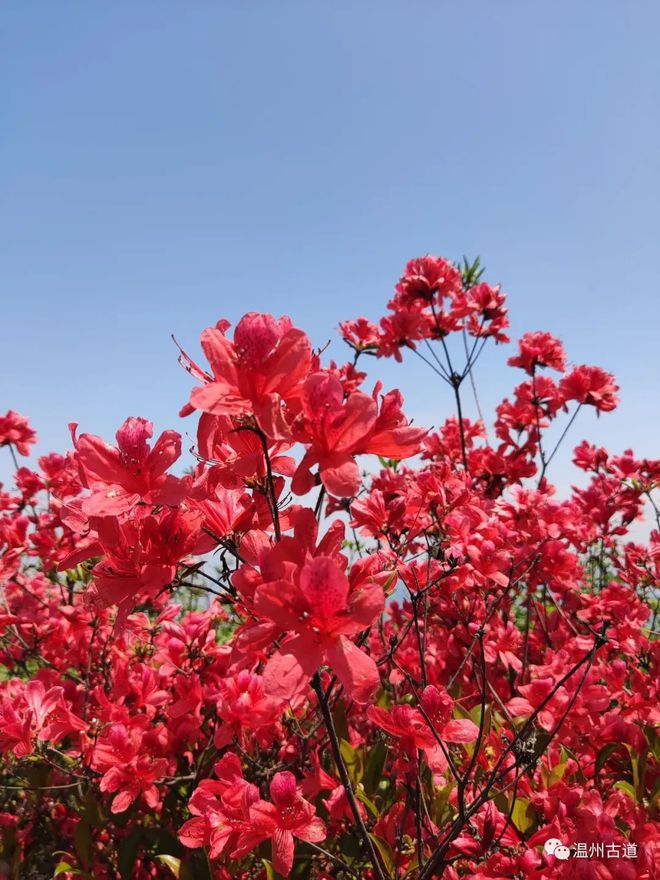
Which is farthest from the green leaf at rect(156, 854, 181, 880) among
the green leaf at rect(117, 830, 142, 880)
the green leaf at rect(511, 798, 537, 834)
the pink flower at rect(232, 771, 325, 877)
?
the green leaf at rect(511, 798, 537, 834)

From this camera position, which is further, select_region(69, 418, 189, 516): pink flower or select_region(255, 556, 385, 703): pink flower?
select_region(69, 418, 189, 516): pink flower

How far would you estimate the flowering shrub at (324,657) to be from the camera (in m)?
0.95

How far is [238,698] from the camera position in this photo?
156 centimetres

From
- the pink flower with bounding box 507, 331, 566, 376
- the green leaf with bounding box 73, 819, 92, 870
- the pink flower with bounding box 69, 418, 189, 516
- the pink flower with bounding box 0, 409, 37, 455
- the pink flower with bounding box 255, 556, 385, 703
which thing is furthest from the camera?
the pink flower with bounding box 0, 409, 37, 455

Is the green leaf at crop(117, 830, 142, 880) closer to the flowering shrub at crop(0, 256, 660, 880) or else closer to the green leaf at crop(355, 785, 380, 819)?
the flowering shrub at crop(0, 256, 660, 880)

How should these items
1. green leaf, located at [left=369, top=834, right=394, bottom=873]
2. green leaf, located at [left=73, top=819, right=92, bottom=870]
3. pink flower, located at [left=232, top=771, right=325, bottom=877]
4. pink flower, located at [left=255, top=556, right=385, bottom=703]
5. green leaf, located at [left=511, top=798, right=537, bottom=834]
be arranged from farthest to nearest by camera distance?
green leaf, located at [left=73, top=819, right=92, bottom=870] → green leaf, located at [left=511, top=798, right=537, bottom=834] → green leaf, located at [left=369, top=834, right=394, bottom=873] → pink flower, located at [left=232, top=771, right=325, bottom=877] → pink flower, located at [left=255, top=556, right=385, bottom=703]

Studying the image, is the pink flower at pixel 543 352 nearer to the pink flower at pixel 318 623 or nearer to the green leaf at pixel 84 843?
the pink flower at pixel 318 623

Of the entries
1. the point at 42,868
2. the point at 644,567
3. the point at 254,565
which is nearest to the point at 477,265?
the point at 644,567

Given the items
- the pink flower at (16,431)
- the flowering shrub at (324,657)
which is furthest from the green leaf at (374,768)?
the pink flower at (16,431)

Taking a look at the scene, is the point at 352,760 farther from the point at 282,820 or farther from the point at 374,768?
the point at 282,820

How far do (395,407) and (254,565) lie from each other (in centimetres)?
40

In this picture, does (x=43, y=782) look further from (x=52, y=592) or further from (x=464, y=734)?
(x=52, y=592)

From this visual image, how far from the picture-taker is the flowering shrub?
0.95 metres

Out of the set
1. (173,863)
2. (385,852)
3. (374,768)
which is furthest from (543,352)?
(173,863)
